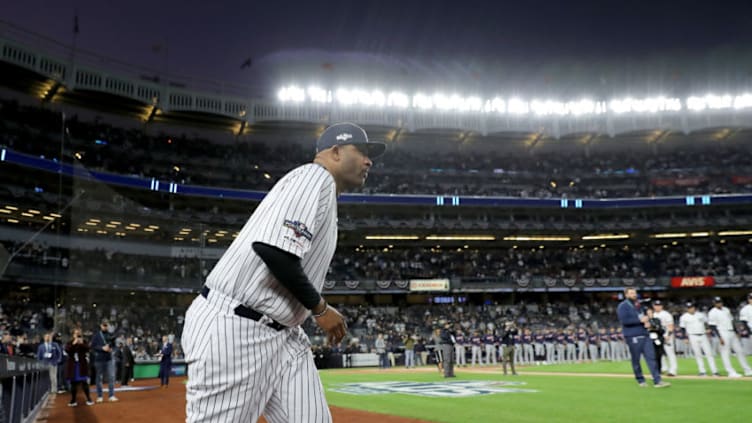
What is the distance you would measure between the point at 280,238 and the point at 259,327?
1.69 ft

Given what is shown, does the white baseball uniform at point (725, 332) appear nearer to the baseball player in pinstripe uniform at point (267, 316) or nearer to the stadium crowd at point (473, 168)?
the baseball player in pinstripe uniform at point (267, 316)

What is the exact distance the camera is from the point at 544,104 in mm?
56031

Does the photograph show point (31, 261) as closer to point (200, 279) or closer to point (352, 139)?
point (352, 139)

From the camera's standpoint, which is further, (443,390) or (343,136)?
(443,390)

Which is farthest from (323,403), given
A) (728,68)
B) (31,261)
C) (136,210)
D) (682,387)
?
(728,68)

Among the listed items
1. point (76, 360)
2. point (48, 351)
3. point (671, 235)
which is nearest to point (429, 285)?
point (671, 235)

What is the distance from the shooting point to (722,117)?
5544 centimetres

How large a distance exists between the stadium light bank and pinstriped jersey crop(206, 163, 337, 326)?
51.3 meters

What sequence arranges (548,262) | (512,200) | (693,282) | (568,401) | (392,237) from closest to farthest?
(568,401) < (693,282) < (512,200) < (392,237) < (548,262)

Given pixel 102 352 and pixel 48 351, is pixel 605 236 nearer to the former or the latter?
pixel 102 352

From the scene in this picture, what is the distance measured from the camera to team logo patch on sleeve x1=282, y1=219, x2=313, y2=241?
2.82 metres

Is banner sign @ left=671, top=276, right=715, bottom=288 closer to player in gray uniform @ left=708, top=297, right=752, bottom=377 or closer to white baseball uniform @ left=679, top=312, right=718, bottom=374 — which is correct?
white baseball uniform @ left=679, top=312, right=718, bottom=374

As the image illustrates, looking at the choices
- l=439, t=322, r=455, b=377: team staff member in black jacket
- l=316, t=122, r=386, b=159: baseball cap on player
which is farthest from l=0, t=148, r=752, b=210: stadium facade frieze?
l=316, t=122, r=386, b=159: baseball cap on player

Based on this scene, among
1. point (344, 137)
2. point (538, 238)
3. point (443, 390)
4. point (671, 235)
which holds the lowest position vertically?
point (443, 390)
